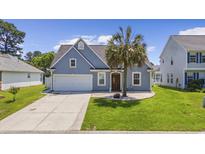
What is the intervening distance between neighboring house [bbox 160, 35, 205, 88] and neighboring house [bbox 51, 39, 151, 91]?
6.29 meters

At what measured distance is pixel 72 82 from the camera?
22812 millimetres

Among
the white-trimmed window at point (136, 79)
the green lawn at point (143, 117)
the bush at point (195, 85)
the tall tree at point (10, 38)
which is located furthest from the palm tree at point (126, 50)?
the tall tree at point (10, 38)

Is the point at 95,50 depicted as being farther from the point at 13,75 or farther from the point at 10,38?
the point at 10,38

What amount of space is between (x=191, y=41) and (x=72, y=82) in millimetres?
→ 17940

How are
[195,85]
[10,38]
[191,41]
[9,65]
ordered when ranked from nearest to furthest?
[195,85], [191,41], [9,65], [10,38]

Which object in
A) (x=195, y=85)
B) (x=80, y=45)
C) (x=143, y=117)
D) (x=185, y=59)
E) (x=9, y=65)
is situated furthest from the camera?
A: (x=9, y=65)

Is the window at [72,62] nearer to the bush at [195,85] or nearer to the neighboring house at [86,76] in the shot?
the neighboring house at [86,76]

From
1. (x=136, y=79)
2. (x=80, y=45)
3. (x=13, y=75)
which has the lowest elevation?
(x=136, y=79)

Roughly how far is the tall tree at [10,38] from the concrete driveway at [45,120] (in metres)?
45.9

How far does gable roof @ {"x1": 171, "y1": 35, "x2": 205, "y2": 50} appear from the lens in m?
25.0

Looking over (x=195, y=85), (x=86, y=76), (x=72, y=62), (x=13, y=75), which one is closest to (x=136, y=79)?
(x=86, y=76)

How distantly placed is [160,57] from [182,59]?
10.5m

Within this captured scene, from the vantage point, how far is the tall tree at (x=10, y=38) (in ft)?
171

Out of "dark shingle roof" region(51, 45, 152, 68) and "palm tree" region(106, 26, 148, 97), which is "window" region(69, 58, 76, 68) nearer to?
"dark shingle roof" region(51, 45, 152, 68)
